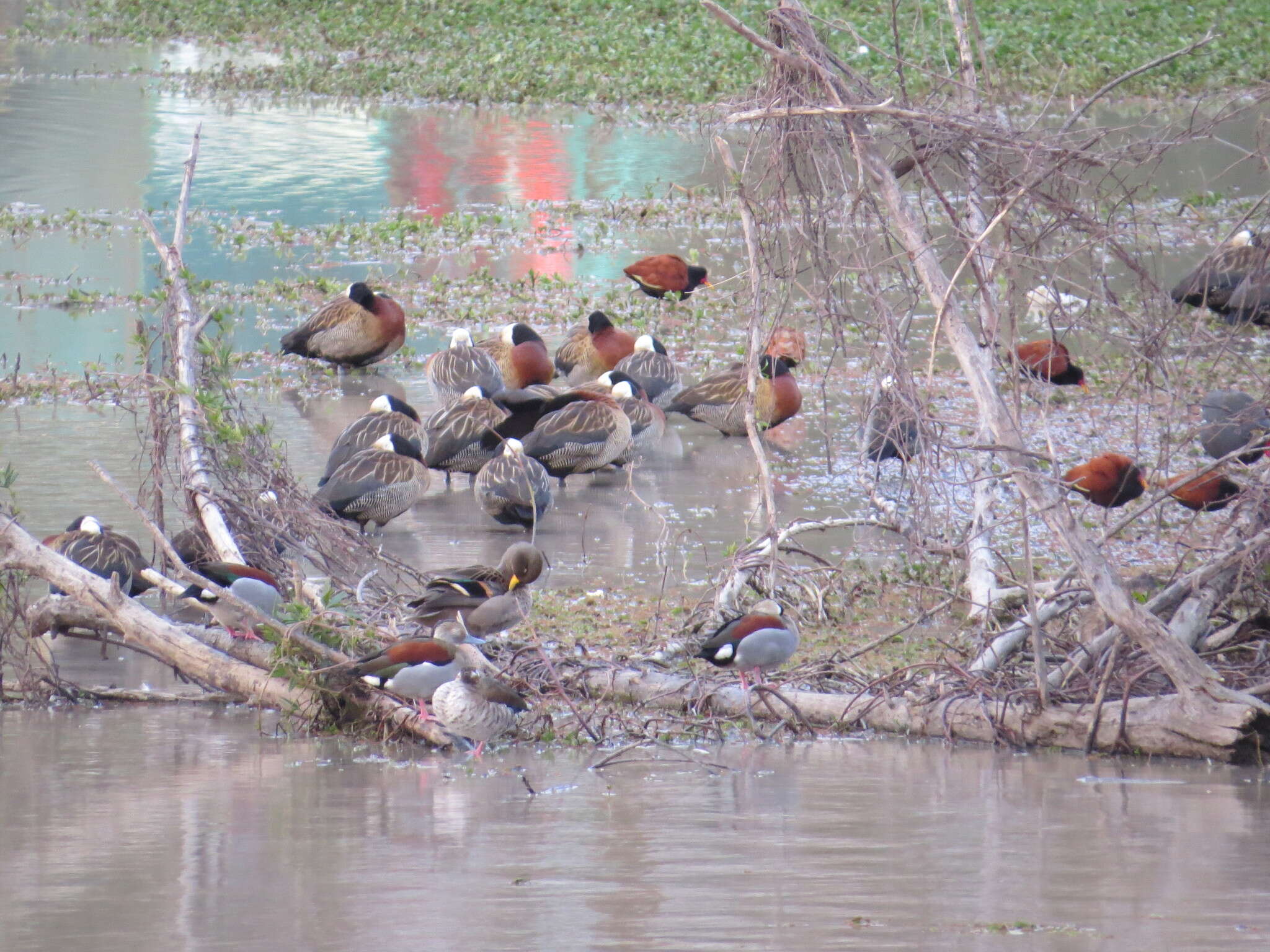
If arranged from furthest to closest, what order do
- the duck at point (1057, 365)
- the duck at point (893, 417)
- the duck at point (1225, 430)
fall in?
the duck at point (1057, 365) < the duck at point (1225, 430) < the duck at point (893, 417)

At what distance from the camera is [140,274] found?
54.6 feet

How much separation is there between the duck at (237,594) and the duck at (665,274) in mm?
8095

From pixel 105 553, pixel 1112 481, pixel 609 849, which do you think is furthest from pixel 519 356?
pixel 609 849

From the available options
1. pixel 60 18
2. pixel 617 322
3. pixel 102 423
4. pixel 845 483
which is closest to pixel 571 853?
pixel 845 483

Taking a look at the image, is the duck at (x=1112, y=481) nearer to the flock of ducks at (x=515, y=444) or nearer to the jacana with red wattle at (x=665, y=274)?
the flock of ducks at (x=515, y=444)

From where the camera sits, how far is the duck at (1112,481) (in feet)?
30.3

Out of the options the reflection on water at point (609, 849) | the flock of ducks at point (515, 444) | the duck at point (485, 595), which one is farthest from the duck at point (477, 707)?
the duck at point (485, 595)

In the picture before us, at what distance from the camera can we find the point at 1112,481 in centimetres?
923

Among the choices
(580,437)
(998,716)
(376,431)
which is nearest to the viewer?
(998,716)

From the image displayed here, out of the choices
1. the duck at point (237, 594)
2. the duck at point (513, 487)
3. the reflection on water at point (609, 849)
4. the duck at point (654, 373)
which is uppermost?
the duck at point (654, 373)

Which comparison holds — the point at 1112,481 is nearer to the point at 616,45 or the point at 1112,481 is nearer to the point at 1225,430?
the point at 1225,430

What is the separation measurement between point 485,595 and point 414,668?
0.98 m

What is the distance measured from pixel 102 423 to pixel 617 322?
4.72 metres

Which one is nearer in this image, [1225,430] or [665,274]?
[1225,430]
